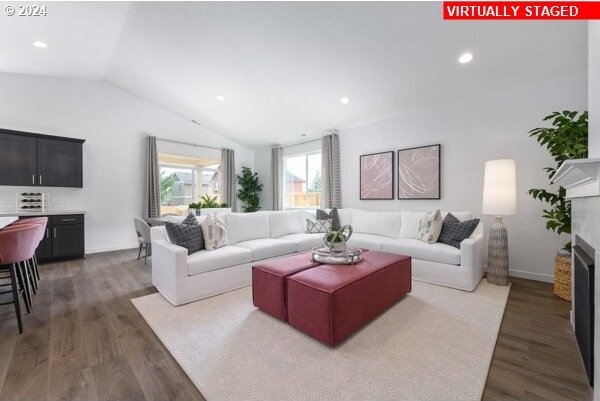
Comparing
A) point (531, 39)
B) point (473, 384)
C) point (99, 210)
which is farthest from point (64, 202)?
point (531, 39)

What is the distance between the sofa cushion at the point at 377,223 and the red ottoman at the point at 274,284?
2.02 metres

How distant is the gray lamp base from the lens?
3027mm

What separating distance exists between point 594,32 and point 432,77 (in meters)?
1.83

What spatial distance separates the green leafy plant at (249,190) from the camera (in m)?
7.13


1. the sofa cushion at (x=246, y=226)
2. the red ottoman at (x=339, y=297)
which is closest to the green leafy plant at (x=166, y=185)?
the sofa cushion at (x=246, y=226)

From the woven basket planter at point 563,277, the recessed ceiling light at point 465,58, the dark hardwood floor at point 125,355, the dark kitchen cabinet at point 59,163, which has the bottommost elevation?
the dark hardwood floor at point 125,355

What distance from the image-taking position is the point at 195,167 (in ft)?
21.7

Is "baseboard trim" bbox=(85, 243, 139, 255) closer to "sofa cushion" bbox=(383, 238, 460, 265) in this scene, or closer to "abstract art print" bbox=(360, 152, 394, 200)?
"abstract art print" bbox=(360, 152, 394, 200)

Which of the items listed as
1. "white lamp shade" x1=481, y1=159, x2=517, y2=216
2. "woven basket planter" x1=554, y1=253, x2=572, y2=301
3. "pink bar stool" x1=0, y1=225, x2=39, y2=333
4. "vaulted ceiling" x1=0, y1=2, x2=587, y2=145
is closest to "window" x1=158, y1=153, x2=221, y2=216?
"vaulted ceiling" x1=0, y1=2, x2=587, y2=145

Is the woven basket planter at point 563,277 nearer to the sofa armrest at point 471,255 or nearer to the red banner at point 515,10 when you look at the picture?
the sofa armrest at point 471,255

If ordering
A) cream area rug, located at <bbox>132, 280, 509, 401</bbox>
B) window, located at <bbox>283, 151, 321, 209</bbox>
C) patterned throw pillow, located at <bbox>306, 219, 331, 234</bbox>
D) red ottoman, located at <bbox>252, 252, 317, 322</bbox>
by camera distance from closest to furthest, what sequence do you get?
cream area rug, located at <bbox>132, 280, 509, 401</bbox>, red ottoman, located at <bbox>252, 252, 317, 322</bbox>, patterned throw pillow, located at <bbox>306, 219, 331, 234</bbox>, window, located at <bbox>283, 151, 321, 209</bbox>

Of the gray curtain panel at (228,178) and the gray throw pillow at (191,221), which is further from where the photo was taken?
the gray curtain panel at (228,178)

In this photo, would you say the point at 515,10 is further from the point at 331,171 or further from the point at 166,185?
the point at 166,185

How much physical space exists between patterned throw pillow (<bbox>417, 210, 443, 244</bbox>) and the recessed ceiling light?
1.84m
